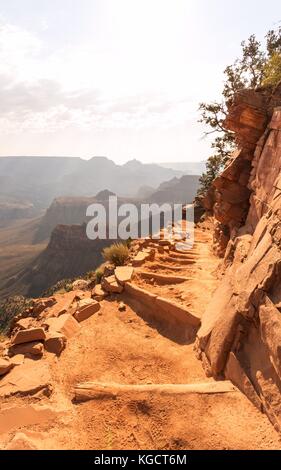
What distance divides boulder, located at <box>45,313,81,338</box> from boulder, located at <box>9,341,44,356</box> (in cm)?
54

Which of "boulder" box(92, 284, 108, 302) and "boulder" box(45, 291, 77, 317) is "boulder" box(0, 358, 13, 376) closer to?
"boulder" box(45, 291, 77, 317)

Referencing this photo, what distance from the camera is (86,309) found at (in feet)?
25.4

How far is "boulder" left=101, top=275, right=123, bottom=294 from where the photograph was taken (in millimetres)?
8641

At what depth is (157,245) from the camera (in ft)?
38.7


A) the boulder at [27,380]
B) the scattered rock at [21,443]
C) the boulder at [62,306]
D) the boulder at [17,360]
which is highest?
the scattered rock at [21,443]

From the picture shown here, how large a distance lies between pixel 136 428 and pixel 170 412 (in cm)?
51

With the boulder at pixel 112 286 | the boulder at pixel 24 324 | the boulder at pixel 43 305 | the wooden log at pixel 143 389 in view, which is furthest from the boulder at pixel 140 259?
the wooden log at pixel 143 389

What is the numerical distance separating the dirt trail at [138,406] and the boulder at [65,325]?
19 centimetres

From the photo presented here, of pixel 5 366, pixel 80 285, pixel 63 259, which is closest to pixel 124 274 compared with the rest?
pixel 80 285

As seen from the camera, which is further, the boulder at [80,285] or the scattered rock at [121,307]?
the boulder at [80,285]

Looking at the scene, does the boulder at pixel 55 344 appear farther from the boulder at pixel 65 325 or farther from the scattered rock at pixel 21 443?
the scattered rock at pixel 21 443

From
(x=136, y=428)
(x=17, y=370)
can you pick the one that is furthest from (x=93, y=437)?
(x=17, y=370)

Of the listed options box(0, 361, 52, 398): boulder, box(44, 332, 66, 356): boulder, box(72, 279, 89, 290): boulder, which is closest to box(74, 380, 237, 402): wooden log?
box(0, 361, 52, 398): boulder

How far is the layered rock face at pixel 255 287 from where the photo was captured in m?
4.09
